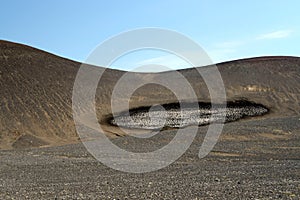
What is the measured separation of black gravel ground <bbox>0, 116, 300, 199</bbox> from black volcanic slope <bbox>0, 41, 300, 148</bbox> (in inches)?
643

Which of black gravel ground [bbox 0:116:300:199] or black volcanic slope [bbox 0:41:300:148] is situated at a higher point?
black volcanic slope [bbox 0:41:300:148]

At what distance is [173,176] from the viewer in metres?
16.5

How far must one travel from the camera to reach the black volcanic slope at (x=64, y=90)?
43750mm

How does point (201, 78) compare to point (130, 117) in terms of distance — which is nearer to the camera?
point (130, 117)

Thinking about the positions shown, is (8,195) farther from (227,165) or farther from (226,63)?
(226,63)

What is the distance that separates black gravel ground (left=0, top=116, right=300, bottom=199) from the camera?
41.8 feet

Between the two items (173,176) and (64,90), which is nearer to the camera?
(173,176)

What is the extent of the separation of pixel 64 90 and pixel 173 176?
125 feet

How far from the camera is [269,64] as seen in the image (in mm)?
68625

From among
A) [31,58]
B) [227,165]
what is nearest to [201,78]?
[31,58]

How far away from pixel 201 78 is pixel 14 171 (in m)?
46.4

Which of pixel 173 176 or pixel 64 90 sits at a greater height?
pixel 64 90

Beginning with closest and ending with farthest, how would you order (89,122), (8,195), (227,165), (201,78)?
(8,195)
(227,165)
(89,122)
(201,78)

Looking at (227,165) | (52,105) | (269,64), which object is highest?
(269,64)
